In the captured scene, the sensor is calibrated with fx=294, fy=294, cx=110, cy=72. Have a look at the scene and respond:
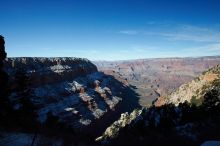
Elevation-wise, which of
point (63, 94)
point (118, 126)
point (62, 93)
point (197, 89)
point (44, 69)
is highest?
point (44, 69)

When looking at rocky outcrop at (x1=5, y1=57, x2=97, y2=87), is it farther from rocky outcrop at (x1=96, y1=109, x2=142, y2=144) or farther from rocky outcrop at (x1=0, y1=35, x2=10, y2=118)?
rocky outcrop at (x1=0, y1=35, x2=10, y2=118)

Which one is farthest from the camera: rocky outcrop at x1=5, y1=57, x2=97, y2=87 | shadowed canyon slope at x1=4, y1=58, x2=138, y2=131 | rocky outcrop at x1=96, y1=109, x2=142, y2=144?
rocky outcrop at x1=5, y1=57, x2=97, y2=87

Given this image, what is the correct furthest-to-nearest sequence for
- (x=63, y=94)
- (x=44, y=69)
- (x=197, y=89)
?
(x=44, y=69) < (x=63, y=94) < (x=197, y=89)

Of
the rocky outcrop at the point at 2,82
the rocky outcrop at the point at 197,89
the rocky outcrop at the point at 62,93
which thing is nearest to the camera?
the rocky outcrop at the point at 2,82

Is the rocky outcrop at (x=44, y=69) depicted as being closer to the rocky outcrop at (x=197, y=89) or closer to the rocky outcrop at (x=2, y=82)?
the rocky outcrop at (x=197, y=89)

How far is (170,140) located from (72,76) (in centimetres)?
12837

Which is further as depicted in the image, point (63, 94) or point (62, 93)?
point (63, 94)

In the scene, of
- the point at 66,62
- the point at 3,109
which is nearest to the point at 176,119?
the point at 3,109

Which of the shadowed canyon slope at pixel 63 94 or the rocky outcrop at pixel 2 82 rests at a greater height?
the rocky outcrop at pixel 2 82

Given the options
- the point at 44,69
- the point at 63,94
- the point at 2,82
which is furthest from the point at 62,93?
the point at 2,82

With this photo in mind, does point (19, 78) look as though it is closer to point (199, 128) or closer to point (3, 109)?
point (3, 109)

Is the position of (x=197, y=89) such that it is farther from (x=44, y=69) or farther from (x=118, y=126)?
(x=44, y=69)

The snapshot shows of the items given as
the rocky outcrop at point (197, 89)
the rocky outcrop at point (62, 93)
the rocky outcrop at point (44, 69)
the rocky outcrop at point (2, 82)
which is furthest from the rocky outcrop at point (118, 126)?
the rocky outcrop at point (44, 69)

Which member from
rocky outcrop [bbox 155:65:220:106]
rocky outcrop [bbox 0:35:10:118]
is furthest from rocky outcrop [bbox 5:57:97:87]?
rocky outcrop [bbox 0:35:10:118]
